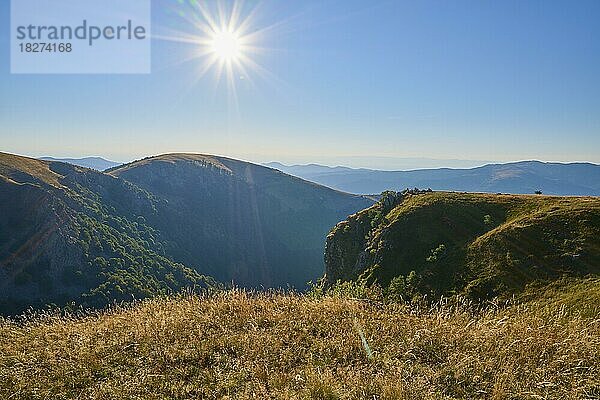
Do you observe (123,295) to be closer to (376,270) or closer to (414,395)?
(376,270)

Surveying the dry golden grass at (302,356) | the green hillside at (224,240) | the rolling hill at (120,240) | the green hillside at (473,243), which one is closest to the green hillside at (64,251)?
the rolling hill at (120,240)

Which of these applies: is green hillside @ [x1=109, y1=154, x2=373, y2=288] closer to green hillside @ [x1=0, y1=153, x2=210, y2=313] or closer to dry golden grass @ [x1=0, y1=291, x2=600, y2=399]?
green hillside @ [x1=0, y1=153, x2=210, y2=313]

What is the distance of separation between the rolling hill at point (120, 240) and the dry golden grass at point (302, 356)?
43713mm

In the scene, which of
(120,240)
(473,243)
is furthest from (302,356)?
(120,240)

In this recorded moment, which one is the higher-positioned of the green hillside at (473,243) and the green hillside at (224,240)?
the green hillside at (473,243)

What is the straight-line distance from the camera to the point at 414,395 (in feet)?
19.8

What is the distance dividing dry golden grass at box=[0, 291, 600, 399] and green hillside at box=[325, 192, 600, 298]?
51.6 feet

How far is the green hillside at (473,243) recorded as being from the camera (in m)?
23.4

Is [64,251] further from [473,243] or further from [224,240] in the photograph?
[473,243]

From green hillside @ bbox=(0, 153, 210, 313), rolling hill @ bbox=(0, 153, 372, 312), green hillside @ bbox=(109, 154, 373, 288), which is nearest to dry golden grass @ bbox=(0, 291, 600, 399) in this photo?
rolling hill @ bbox=(0, 153, 372, 312)

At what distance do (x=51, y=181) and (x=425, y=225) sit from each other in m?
134

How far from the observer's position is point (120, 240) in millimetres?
119750

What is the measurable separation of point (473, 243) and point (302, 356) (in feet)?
83.7

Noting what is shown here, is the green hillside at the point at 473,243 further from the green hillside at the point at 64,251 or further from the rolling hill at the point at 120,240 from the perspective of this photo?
the green hillside at the point at 64,251
